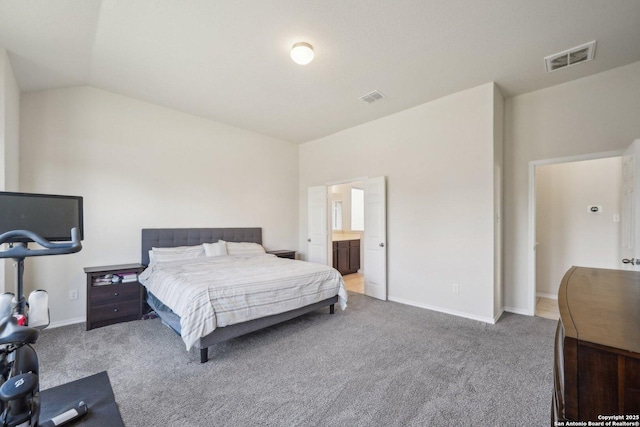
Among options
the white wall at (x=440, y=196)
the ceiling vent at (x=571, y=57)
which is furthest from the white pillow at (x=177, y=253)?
the ceiling vent at (x=571, y=57)

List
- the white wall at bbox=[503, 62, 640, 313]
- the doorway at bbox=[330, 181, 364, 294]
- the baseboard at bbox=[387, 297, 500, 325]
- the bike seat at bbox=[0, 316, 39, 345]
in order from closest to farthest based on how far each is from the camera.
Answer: the bike seat at bbox=[0, 316, 39, 345] → the white wall at bbox=[503, 62, 640, 313] → the baseboard at bbox=[387, 297, 500, 325] → the doorway at bbox=[330, 181, 364, 294]

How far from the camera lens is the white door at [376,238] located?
14.5 ft

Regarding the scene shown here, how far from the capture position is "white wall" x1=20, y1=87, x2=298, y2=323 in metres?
3.31

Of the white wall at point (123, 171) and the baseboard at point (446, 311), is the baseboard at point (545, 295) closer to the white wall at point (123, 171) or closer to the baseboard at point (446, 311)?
the baseboard at point (446, 311)

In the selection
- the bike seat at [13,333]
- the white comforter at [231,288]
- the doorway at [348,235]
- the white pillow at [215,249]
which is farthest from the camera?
the doorway at [348,235]

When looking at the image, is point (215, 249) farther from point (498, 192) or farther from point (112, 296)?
point (498, 192)

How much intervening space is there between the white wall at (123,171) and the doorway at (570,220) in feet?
15.5

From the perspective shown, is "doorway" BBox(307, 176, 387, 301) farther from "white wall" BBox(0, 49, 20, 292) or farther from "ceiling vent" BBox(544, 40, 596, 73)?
"white wall" BBox(0, 49, 20, 292)

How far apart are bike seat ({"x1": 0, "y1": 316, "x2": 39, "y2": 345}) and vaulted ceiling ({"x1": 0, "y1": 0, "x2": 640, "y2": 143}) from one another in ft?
7.89

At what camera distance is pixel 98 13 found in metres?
2.30

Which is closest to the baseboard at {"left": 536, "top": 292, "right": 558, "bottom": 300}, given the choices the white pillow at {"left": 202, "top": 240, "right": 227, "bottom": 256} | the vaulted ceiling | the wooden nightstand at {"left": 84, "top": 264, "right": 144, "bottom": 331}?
the vaulted ceiling

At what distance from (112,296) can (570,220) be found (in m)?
6.73

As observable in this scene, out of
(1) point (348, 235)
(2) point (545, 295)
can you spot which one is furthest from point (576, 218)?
(1) point (348, 235)

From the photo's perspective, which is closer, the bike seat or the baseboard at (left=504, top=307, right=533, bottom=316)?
the bike seat
